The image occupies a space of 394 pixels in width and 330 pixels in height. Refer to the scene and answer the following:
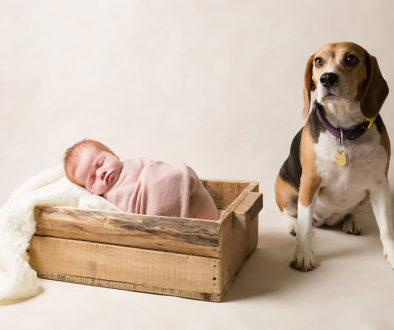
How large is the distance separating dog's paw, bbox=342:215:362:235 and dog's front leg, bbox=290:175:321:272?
15.1 inches

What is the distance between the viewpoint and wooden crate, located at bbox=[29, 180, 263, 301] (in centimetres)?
175

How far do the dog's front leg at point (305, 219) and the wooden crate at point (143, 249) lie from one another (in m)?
0.21

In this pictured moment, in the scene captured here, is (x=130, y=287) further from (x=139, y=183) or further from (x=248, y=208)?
(x=248, y=208)

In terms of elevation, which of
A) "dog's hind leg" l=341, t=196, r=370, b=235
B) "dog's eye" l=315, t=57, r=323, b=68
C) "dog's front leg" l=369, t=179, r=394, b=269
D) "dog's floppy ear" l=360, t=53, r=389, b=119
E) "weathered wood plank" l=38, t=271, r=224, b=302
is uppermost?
"dog's eye" l=315, t=57, r=323, b=68

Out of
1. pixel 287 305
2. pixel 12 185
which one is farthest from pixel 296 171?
pixel 12 185

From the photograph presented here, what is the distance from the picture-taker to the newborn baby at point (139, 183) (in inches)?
76.7

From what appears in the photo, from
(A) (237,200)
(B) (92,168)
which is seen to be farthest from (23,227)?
(A) (237,200)

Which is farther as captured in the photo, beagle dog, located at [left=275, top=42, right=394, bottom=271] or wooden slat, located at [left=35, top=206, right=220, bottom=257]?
beagle dog, located at [left=275, top=42, right=394, bottom=271]

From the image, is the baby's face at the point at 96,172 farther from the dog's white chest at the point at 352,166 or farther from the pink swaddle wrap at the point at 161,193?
the dog's white chest at the point at 352,166

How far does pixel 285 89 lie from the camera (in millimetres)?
2895

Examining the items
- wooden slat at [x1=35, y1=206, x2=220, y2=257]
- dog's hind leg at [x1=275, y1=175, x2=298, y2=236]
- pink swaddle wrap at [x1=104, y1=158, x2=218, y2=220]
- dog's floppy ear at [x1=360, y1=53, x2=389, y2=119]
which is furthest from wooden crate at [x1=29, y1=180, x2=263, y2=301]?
dog's floppy ear at [x1=360, y1=53, x2=389, y2=119]

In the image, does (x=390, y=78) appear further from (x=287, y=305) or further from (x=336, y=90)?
(x=287, y=305)

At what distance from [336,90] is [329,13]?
1.08 meters

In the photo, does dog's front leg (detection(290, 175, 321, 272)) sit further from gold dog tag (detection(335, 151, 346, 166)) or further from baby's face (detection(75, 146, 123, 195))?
baby's face (detection(75, 146, 123, 195))
